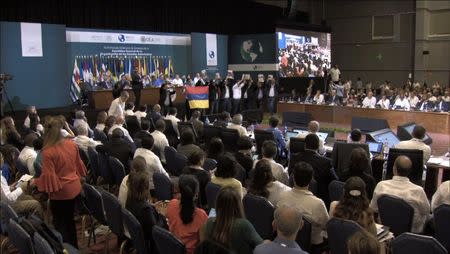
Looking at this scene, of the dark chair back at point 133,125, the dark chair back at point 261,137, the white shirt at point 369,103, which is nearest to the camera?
the dark chair back at point 261,137

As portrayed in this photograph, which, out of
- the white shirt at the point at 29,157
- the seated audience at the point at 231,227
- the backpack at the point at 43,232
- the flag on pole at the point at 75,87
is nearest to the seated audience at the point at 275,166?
the seated audience at the point at 231,227

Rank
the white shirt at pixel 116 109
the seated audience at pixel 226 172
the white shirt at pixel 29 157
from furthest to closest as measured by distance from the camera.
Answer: the white shirt at pixel 116 109
the white shirt at pixel 29 157
the seated audience at pixel 226 172

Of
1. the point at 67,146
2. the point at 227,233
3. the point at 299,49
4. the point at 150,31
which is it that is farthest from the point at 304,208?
the point at 299,49

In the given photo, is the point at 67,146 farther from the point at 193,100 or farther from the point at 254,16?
the point at 254,16

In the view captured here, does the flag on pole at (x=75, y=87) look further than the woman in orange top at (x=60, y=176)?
Yes

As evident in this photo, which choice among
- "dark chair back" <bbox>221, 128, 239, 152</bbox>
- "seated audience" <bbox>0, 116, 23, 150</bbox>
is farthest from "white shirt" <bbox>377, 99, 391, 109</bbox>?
"seated audience" <bbox>0, 116, 23, 150</bbox>

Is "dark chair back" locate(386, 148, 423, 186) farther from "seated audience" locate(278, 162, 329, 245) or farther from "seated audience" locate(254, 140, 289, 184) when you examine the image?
"seated audience" locate(278, 162, 329, 245)

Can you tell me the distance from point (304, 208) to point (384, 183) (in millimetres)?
1107

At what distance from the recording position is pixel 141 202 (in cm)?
388

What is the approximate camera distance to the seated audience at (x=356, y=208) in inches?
138

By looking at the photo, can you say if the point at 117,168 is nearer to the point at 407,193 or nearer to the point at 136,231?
the point at 136,231

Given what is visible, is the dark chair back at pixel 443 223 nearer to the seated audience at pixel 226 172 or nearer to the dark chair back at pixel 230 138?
the seated audience at pixel 226 172

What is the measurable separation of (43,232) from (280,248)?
1835 mm

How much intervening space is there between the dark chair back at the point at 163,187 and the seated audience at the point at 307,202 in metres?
1.42
